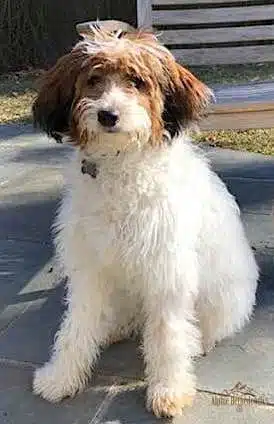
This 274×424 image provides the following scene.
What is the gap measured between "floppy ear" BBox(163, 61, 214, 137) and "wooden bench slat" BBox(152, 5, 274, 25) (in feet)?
17.4

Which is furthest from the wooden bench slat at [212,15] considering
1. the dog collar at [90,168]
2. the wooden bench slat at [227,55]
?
the dog collar at [90,168]

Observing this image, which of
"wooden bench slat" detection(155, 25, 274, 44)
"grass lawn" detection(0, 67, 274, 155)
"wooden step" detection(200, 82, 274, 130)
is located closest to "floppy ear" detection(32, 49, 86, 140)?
"wooden step" detection(200, 82, 274, 130)

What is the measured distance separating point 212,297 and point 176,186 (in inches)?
21.9

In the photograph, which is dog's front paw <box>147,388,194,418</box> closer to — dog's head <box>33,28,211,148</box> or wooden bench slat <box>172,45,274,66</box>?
dog's head <box>33,28,211,148</box>

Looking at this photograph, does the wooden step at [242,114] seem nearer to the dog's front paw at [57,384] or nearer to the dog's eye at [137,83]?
the dog's eye at [137,83]

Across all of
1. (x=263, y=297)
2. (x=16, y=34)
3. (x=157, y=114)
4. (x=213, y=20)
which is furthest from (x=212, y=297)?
(x=16, y=34)

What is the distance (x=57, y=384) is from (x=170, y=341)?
18.5 inches

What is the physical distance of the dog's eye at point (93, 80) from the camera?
2.69 m

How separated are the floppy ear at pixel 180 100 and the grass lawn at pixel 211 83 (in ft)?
10.5

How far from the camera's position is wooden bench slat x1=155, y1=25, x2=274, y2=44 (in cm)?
814

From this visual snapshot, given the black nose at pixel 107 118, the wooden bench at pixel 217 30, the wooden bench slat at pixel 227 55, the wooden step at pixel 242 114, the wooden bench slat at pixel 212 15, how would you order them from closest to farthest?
the black nose at pixel 107 118 < the wooden step at pixel 242 114 < the wooden bench slat at pixel 212 15 < the wooden bench at pixel 217 30 < the wooden bench slat at pixel 227 55

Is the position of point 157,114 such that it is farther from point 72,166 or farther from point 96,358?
point 96,358

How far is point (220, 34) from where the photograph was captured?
827cm

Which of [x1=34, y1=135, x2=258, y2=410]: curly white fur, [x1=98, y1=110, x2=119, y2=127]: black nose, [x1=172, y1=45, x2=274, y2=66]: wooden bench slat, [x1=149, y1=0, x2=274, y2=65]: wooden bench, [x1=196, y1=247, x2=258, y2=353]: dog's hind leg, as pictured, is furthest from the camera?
[x1=172, y1=45, x2=274, y2=66]: wooden bench slat
